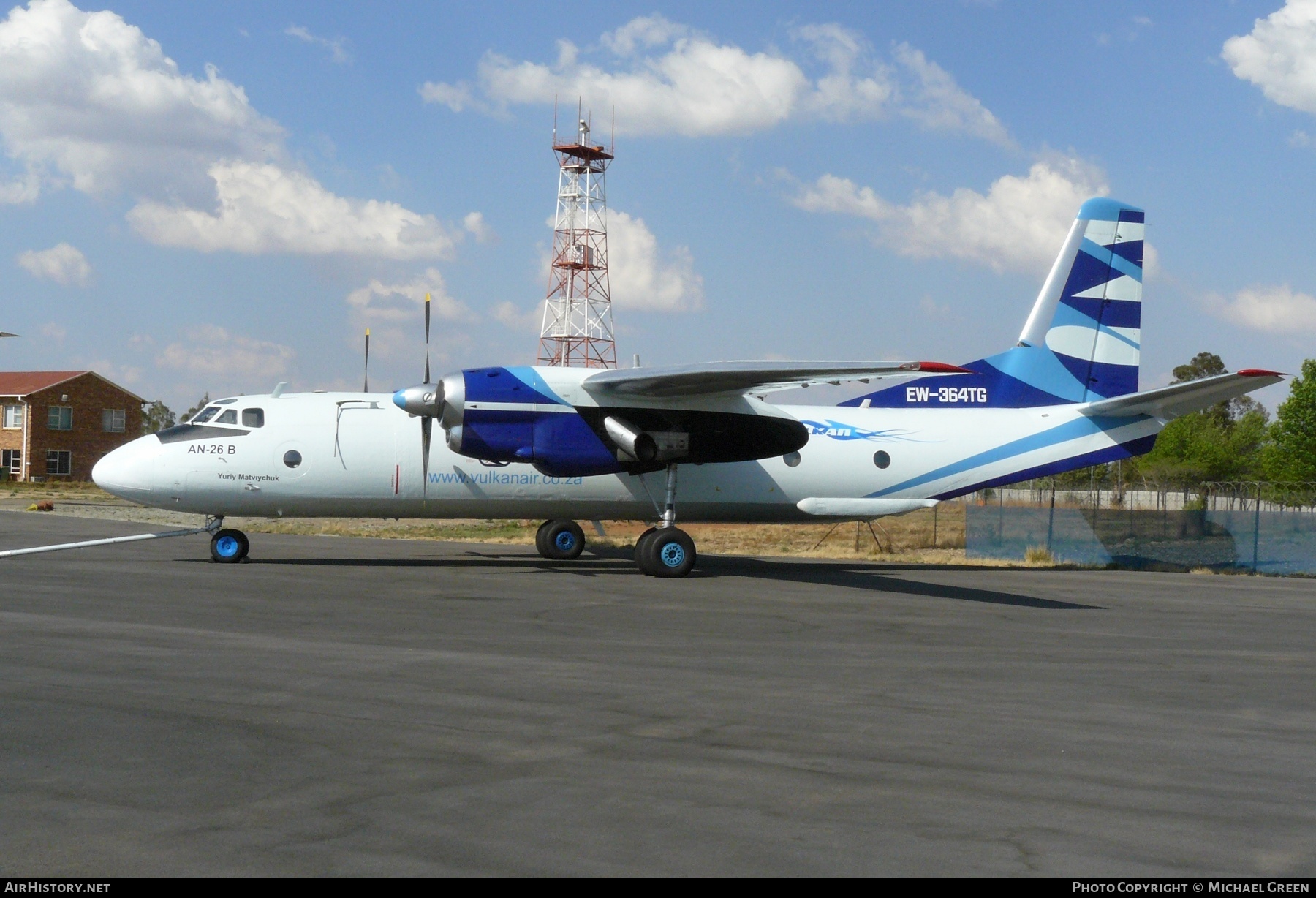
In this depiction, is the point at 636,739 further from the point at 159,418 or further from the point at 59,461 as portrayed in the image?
the point at 159,418

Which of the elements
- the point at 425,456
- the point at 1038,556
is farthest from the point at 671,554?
the point at 1038,556

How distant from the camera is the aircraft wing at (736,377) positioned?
16.7 metres

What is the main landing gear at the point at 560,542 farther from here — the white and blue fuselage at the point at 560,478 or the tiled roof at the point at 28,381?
the tiled roof at the point at 28,381

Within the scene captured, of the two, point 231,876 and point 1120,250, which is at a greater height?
point 1120,250

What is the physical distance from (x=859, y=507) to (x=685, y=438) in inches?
154

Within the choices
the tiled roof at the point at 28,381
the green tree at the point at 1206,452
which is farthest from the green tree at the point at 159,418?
the green tree at the point at 1206,452

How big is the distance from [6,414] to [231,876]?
75030 millimetres

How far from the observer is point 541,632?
39.7ft

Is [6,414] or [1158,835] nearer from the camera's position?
[1158,835]

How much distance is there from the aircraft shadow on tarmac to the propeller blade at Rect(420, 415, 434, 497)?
5.28 ft

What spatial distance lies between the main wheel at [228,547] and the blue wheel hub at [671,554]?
24.8ft

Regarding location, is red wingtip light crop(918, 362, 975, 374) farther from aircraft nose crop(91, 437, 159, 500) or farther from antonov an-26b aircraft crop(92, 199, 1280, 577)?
aircraft nose crop(91, 437, 159, 500)
